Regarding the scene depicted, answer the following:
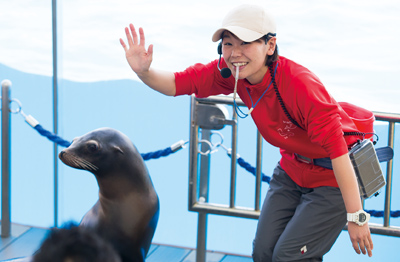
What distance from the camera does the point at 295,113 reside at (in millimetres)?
2537

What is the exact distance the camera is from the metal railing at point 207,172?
342cm

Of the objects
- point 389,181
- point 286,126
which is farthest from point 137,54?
point 389,181

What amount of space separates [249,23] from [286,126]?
1.61 ft

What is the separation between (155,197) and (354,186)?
3.35ft

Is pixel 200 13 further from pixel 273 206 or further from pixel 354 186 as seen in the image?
pixel 354 186

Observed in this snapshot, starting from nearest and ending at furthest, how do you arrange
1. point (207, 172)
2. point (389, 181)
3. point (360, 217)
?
point (360, 217), point (389, 181), point (207, 172)

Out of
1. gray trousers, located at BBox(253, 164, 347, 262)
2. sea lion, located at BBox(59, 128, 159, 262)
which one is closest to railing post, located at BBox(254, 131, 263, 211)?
gray trousers, located at BBox(253, 164, 347, 262)

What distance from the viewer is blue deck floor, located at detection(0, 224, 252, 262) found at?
400cm

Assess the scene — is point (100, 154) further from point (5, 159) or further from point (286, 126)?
point (5, 159)

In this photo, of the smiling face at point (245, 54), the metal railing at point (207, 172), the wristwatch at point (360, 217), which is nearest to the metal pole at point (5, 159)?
the metal railing at point (207, 172)

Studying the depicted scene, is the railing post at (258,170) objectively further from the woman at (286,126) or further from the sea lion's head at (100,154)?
the sea lion's head at (100,154)

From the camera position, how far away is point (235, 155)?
3.62 metres

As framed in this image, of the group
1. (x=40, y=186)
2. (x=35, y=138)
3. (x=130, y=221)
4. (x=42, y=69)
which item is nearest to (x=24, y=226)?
(x=40, y=186)

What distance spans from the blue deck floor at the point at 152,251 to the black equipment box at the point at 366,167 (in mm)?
1540
